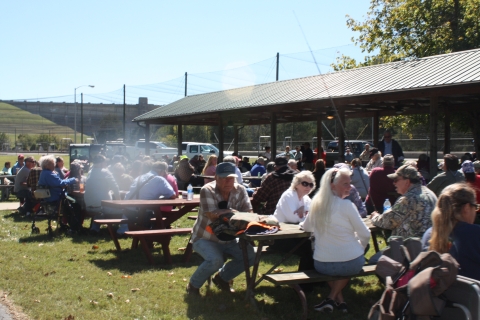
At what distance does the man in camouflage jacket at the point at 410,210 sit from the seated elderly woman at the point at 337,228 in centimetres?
45

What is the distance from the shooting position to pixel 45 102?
3920 inches

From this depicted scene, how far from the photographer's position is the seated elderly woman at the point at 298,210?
5.98 m

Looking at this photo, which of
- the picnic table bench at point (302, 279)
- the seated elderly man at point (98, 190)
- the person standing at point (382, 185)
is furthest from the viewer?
the seated elderly man at point (98, 190)

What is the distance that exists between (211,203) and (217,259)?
613mm

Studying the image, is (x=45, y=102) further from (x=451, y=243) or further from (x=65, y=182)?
(x=451, y=243)

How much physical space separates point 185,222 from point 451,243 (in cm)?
804

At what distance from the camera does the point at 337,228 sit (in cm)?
494

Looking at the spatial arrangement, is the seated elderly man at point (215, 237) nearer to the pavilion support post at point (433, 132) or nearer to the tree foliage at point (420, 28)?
the pavilion support post at point (433, 132)

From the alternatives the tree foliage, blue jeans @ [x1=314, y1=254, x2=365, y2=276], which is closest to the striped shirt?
blue jeans @ [x1=314, y1=254, x2=365, y2=276]

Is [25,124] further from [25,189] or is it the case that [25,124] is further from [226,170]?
[226,170]

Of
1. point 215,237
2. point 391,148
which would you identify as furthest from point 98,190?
point 391,148

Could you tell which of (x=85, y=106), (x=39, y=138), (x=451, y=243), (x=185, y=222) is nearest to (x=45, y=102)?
(x=85, y=106)

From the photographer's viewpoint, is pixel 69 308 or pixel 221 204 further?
pixel 221 204

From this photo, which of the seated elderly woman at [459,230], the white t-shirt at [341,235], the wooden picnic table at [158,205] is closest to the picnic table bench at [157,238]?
the wooden picnic table at [158,205]
